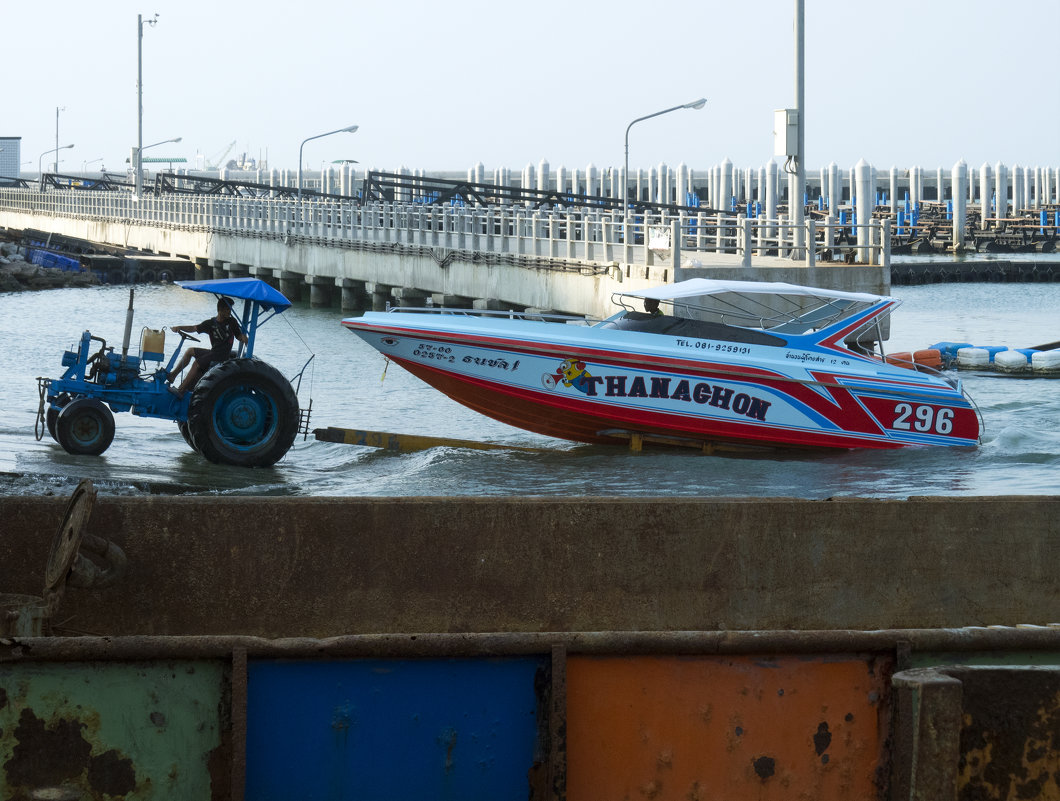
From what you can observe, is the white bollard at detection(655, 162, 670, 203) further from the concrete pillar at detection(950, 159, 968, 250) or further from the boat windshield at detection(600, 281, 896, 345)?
the boat windshield at detection(600, 281, 896, 345)

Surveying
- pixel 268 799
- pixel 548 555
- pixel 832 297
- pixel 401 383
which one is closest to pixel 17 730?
pixel 268 799

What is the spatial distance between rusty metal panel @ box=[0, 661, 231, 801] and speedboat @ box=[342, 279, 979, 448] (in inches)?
411

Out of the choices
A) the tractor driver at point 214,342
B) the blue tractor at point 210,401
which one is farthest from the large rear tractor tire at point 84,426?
the tractor driver at point 214,342

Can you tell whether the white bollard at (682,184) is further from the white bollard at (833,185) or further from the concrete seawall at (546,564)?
the concrete seawall at (546,564)


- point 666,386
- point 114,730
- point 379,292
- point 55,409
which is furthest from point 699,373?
point 379,292

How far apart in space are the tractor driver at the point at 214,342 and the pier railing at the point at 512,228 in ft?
35.5

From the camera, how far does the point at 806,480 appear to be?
1392 centimetres

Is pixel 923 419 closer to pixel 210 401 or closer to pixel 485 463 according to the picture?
pixel 485 463

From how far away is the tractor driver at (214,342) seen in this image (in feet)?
43.5

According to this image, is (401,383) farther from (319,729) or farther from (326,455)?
(319,729)

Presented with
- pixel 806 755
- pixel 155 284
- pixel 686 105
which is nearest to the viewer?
pixel 806 755

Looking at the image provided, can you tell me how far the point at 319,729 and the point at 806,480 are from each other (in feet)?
34.6

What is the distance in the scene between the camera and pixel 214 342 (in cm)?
1341

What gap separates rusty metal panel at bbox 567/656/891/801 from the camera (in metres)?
3.99
